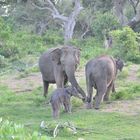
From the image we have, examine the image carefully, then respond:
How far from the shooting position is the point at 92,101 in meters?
10.8

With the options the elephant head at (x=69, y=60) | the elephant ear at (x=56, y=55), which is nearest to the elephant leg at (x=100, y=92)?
the elephant head at (x=69, y=60)

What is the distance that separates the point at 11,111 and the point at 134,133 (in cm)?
347

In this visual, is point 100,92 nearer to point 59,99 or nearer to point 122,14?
point 59,99

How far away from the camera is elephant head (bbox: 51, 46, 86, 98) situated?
11070 millimetres

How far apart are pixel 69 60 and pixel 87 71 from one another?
0.61m

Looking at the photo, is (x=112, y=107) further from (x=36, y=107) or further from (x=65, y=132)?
(x=65, y=132)

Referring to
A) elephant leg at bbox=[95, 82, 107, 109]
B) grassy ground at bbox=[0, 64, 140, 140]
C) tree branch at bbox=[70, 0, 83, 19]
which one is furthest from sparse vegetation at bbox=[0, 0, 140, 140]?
tree branch at bbox=[70, 0, 83, 19]

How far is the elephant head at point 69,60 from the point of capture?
1107 centimetres

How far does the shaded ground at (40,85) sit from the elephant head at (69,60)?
3.08ft

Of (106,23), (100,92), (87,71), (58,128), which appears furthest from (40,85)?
(106,23)

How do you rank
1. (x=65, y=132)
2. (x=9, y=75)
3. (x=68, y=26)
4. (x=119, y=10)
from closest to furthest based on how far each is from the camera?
(x=65, y=132) < (x=9, y=75) < (x=119, y=10) < (x=68, y=26)

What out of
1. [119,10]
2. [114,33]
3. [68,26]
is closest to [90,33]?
[68,26]

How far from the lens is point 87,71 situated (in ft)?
35.2

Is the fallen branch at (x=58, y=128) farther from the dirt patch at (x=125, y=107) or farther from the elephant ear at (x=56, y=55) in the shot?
the elephant ear at (x=56, y=55)
